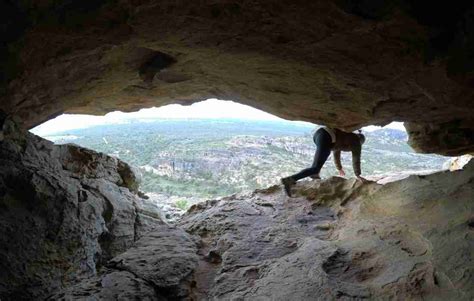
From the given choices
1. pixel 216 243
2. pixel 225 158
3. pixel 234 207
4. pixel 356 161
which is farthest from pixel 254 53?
pixel 225 158

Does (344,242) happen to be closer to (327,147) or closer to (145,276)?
(145,276)

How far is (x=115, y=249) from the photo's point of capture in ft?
14.9

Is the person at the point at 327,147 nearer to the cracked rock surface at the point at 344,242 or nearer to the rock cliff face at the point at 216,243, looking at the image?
the cracked rock surface at the point at 344,242

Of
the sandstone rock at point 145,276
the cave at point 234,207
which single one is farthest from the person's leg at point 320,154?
the sandstone rock at point 145,276

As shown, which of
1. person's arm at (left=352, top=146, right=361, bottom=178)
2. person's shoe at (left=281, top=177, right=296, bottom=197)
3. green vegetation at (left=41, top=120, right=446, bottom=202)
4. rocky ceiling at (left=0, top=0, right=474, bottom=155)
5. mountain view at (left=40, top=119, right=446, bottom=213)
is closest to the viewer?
rocky ceiling at (left=0, top=0, right=474, bottom=155)

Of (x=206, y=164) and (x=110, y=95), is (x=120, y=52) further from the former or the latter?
(x=206, y=164)

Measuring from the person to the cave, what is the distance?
111 cm

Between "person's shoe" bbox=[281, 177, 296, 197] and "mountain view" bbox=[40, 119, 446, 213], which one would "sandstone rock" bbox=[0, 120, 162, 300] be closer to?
"person's shoe" bbox=[281, 177, 296, 197]

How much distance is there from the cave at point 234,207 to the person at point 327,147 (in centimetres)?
111

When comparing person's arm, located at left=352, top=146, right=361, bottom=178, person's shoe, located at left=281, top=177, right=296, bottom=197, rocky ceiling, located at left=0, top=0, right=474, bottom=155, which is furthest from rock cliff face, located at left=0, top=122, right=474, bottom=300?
person's arm, located at left=352, top=146, right=361, bottom=178

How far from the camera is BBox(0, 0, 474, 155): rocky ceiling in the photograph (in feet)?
11.0

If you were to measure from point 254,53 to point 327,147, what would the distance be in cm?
349

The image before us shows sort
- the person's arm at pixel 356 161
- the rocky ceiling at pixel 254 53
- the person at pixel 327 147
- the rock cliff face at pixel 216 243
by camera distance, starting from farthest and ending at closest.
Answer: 1. the person's arm at pixel 356 161
2. the person at pixel 327 147
3. the rock cliff face at pixel 216 243
4. the rocky ceiling at pixel 254 53

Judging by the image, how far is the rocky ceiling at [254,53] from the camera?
3.36m
